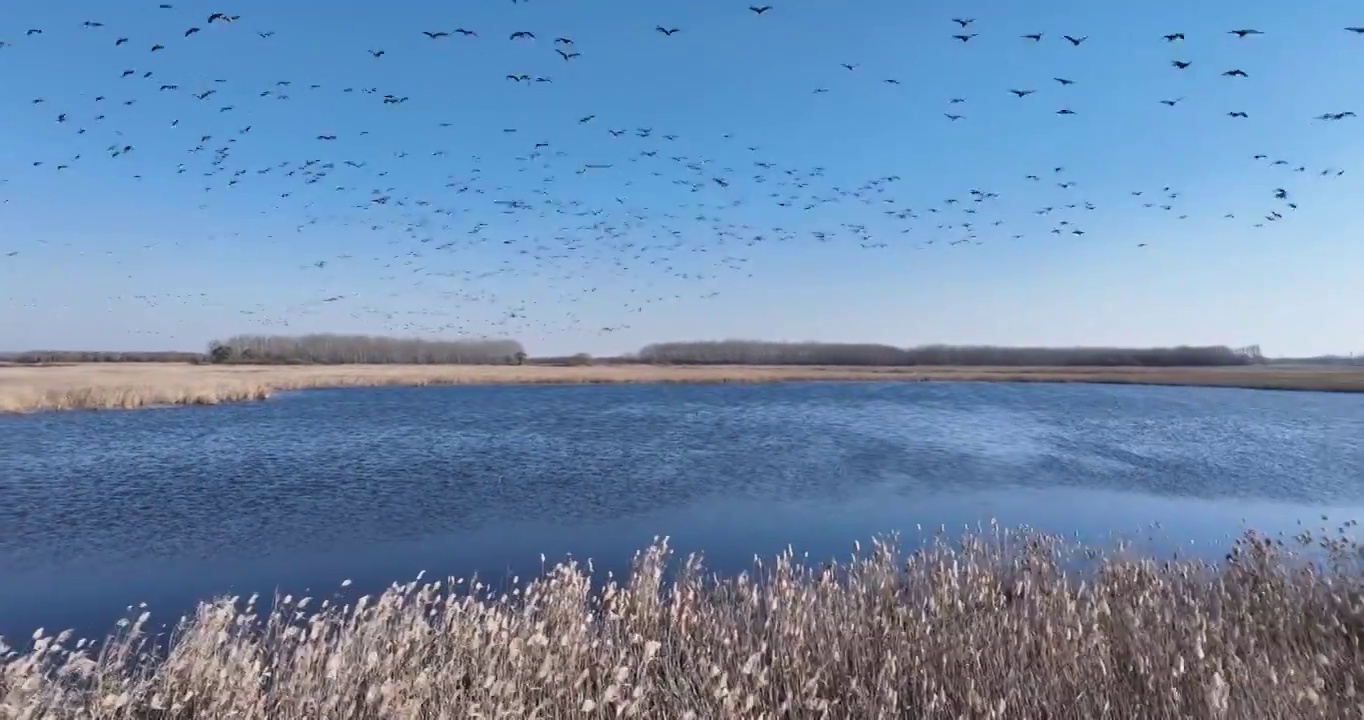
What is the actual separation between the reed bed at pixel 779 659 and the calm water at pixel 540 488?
13.9 ft

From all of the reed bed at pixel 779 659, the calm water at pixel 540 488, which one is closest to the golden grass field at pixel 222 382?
the calm water at pixel 540 488

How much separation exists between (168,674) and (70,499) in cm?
1560

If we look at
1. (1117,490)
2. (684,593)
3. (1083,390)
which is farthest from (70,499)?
(1083,390)

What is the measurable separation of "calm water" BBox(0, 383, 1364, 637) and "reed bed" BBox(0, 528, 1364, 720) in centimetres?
423

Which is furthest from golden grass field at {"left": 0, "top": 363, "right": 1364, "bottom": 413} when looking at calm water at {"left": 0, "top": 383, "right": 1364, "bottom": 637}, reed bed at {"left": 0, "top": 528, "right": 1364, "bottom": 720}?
reed bed at {"left": 0, "top": 528, "right": 1364, "bottom": 720}

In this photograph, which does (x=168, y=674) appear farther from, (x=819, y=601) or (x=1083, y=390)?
(x=1083, y=390)

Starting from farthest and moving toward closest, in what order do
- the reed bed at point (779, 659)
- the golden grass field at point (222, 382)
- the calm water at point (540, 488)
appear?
the golden grass field at point (222, 382), the calm water at point (540, 488), the reed bed at point (779, 659)

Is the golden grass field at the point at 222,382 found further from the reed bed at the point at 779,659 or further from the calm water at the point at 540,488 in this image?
the reed bed at the point at 779,659

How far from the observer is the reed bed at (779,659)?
17.0ft

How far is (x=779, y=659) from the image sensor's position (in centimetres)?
660

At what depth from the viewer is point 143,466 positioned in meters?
21.7

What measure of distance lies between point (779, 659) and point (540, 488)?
1363 cm

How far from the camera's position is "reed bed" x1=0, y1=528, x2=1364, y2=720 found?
17.0ft

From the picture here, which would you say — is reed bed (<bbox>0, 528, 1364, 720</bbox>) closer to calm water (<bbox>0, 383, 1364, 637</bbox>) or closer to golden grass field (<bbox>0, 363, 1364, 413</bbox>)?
calm water (<bbox>0, 383, 1364, 637</bbox>)
